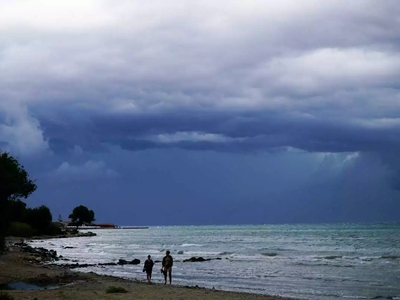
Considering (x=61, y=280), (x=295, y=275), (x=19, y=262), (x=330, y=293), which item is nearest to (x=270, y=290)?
(x=330, y=293)

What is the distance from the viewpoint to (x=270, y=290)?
95.1 ft

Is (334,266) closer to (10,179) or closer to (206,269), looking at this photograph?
(206,269)

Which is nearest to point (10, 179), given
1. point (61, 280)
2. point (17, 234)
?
point (61, 280)

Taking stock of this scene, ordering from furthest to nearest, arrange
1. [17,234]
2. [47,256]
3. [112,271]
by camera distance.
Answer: [17,234], [47,256], [112,271]

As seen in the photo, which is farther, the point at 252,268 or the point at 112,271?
the point at 252,268

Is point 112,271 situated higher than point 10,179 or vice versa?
point 10,179

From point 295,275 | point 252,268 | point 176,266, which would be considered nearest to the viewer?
point 295,275

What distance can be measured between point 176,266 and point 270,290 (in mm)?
18863

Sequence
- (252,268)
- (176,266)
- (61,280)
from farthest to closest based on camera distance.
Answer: (176,266) → (252,268) → (61,280)

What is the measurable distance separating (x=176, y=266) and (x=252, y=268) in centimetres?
758

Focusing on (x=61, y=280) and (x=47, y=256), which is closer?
(x=61, y=280)

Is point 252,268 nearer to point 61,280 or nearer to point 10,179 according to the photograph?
point 61,280

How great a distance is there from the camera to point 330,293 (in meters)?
27.7

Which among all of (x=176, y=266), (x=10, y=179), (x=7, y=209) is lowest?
(x=176, y=266)
